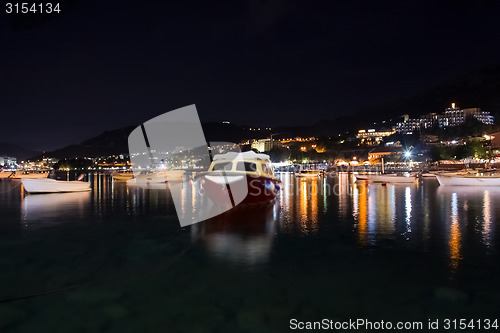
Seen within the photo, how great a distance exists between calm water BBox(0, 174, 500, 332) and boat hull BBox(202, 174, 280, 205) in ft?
8.02

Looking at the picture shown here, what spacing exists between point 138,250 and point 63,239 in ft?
10.2

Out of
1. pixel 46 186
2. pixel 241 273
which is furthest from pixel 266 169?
pixel 46 186

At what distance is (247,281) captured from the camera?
739cm

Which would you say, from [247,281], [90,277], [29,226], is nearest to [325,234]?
[247,281]

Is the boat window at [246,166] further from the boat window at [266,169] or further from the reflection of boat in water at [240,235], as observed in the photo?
the reflection of boat in water at [240,235]

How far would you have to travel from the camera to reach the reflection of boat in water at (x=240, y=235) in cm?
934

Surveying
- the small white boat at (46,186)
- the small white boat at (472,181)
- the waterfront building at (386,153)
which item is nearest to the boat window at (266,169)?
the small white boat at (46,186)

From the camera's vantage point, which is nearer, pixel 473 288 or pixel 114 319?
pixel 114 319

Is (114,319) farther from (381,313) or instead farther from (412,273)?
(412,273)

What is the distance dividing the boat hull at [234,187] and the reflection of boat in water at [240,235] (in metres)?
0.79

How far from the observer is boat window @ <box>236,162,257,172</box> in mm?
18203

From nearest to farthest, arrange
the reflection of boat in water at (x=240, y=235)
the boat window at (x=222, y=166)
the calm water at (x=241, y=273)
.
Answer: the calm water at (x=241, y=273) < the reflection of boat in water at (x=240, y=235) < the boat window at (x=222, y=166)

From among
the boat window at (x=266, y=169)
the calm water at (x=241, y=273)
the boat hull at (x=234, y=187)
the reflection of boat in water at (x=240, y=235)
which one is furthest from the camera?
the boat window at (x=266, y=169)

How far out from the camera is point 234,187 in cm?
1700
